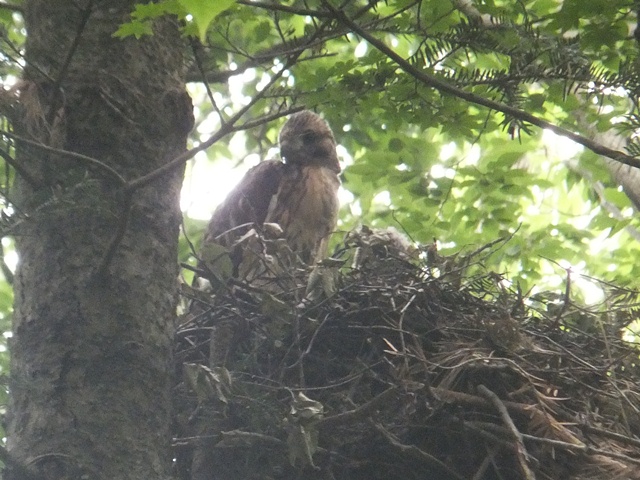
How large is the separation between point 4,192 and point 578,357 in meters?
1.64

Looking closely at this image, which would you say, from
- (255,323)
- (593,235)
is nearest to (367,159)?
(593,235)

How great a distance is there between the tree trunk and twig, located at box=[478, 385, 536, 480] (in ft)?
2.78

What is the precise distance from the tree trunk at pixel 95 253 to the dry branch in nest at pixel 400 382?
0.62ft

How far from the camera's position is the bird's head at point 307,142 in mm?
4102

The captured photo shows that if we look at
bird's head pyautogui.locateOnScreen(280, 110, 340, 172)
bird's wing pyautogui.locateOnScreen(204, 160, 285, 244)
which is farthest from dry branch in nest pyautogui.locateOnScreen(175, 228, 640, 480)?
bird's head pyautogui.locateOnScreen(280, 110, 340, 172)

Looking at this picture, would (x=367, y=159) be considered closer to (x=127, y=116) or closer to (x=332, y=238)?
(x=332, y=238)

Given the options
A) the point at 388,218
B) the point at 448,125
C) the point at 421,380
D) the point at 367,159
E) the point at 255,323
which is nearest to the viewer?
the point at 421,380

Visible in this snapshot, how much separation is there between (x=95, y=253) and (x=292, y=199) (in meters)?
1.72

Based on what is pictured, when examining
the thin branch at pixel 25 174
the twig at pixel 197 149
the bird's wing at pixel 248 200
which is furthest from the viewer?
the bird's wing at pixel 248 200

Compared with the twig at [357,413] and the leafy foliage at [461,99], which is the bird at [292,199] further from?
the twig at [357,413]

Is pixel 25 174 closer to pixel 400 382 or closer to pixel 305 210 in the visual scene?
pixel 400 382

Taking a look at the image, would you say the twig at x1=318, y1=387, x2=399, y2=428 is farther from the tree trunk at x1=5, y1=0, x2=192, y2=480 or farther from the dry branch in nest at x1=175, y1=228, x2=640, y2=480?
the tree trunk at x1=5, y1=0, x2=192, y2=480

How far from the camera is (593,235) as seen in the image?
4629 millimetres

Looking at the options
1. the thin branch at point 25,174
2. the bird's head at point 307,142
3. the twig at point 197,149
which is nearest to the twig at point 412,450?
the twig at point 197,149
